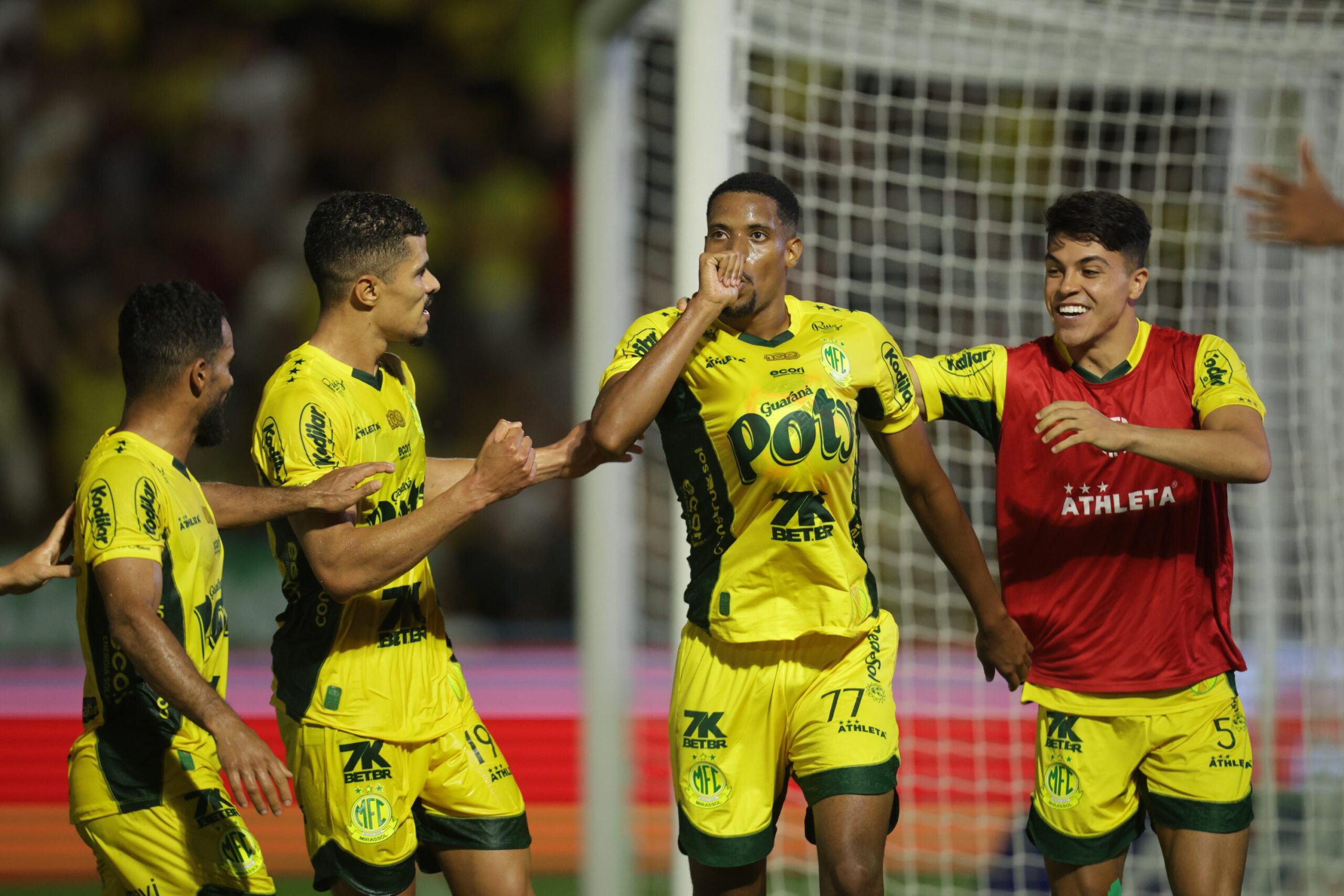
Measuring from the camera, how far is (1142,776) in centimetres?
354

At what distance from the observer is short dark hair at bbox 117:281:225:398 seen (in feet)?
10.9

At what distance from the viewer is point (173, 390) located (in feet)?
11.0

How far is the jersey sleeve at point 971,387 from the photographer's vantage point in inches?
144

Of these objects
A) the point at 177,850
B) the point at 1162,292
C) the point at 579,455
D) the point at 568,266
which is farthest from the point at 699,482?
the point at 568,266

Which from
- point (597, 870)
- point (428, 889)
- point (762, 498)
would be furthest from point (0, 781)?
point (762, 498)

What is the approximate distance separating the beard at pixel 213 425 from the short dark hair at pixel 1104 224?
2180 mm

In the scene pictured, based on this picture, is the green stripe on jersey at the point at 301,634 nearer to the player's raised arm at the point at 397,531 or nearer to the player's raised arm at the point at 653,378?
the player's raised arm at the point at 397,531

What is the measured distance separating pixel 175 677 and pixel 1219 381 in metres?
2.65

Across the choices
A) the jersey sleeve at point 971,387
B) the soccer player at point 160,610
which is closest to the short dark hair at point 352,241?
the soccer player at point 160,610

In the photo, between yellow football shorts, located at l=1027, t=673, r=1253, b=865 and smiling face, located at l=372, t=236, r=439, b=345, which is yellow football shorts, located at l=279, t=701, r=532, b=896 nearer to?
smiling face, located at l=372, t=236, r=439, b=345

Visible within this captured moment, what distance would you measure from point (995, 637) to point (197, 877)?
208cm

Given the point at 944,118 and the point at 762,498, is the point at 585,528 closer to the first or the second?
the point at 762,498

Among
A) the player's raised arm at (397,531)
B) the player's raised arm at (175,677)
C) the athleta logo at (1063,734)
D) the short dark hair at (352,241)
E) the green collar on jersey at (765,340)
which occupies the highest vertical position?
the short dark hair at (352,241)

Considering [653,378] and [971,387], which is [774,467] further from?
[971,387]
